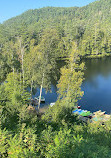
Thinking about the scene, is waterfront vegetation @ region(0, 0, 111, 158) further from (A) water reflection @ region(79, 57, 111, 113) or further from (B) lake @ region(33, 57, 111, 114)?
(A) water reflection @ region(79, 57, 111, 113)

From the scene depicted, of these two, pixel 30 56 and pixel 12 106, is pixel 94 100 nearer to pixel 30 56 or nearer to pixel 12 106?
pixel 30 56

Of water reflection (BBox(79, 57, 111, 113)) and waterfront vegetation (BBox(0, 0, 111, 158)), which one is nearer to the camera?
waterfront vegetation (BBox(0, 0, 111, 158))

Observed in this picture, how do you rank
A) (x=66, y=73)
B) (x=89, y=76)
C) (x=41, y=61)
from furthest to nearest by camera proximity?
1. (x=89, y=76)
2. (x=41, y=61)
3. (x=66, y=73)

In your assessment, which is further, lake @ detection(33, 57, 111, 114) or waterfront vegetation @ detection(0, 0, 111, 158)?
lake @ detection(33, 57, 111, 114)

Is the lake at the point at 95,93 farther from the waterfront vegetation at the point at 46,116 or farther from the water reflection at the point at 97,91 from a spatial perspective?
the waterfront vegetation at the point at 46,116

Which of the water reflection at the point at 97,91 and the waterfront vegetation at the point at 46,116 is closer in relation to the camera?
the waterfront vegetation at the point at 46,116

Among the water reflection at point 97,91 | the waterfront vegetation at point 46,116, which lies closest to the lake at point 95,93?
the water reflection at point 97,91

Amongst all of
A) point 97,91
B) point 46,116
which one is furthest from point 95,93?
point 46,116

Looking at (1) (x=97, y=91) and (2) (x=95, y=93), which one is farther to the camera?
(1) (x=97, y=91)

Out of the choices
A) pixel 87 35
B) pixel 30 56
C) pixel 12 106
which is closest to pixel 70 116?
pixel 12 106

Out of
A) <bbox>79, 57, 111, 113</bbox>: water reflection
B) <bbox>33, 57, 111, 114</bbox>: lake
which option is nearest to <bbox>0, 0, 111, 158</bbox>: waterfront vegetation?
<bbox>33, 57, 111, 114</bbox>: lake

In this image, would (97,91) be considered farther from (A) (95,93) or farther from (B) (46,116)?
(B) (46,116)
